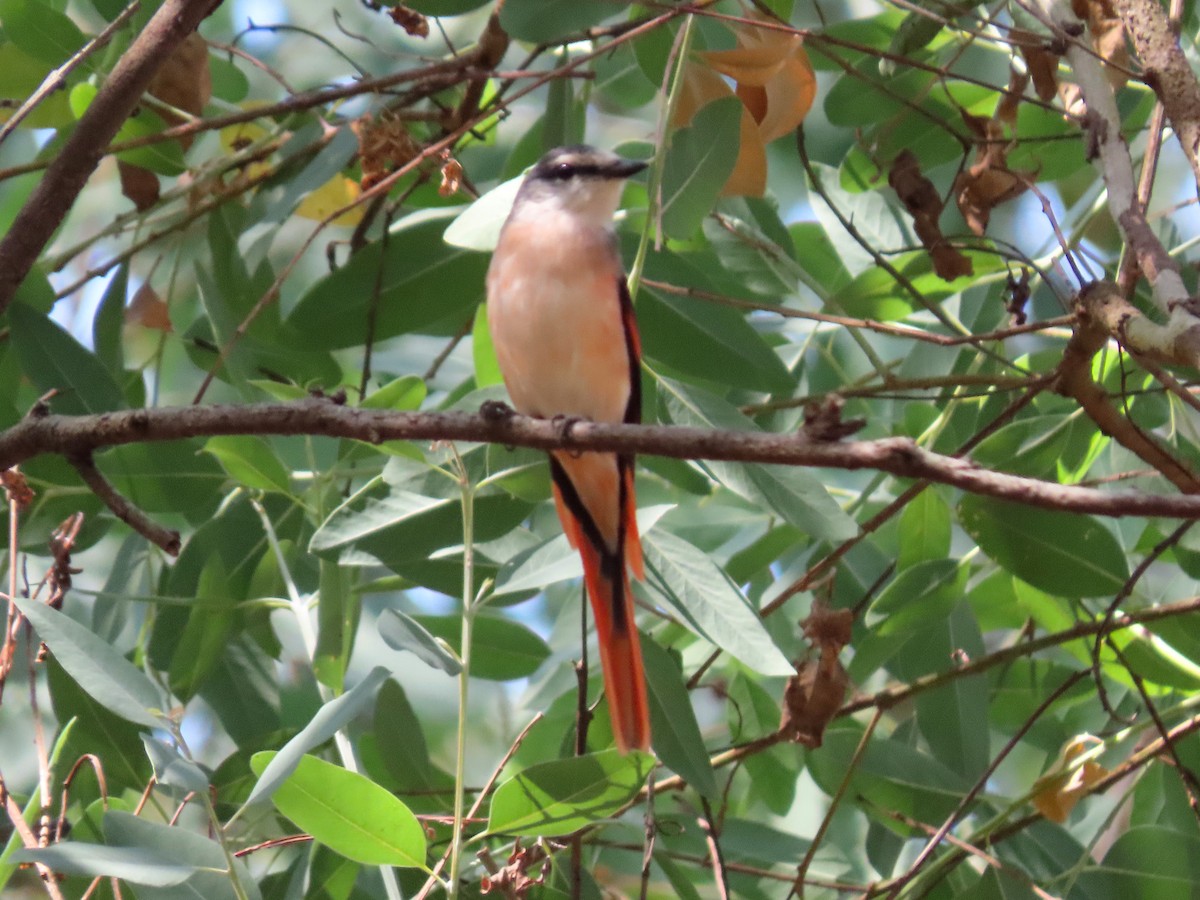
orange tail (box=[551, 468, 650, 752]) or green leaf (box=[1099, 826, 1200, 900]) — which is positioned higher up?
orange tail (box=[551, 468, 650, 752])

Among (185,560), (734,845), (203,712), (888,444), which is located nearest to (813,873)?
(734,845)

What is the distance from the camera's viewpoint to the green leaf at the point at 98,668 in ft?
5.83

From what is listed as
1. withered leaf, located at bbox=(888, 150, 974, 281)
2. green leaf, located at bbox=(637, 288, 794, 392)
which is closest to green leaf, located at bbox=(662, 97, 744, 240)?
green leaf, located at bbox=(637, 288, 794, 392)

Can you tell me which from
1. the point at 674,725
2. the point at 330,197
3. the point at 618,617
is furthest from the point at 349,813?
the point at 330,197

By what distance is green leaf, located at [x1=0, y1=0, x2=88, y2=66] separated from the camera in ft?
8.71

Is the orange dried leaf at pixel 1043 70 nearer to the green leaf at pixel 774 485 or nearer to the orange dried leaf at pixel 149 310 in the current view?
the green leaf at pixel 774 485

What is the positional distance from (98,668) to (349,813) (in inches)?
16.3

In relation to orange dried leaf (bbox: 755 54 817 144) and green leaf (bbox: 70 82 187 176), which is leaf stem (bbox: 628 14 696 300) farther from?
green leaf (bbox: 70 82 187 176)

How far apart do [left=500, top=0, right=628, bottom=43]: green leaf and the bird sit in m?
0.33

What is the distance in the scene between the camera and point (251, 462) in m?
2.28

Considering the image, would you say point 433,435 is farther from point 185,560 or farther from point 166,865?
point 185,560

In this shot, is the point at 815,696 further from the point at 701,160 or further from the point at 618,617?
the point at 701,160

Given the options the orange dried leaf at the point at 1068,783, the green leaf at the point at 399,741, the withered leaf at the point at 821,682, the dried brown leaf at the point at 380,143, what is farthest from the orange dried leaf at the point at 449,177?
the orange dried leaf at the point at 1068,783

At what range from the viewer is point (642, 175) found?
3.22 metres
